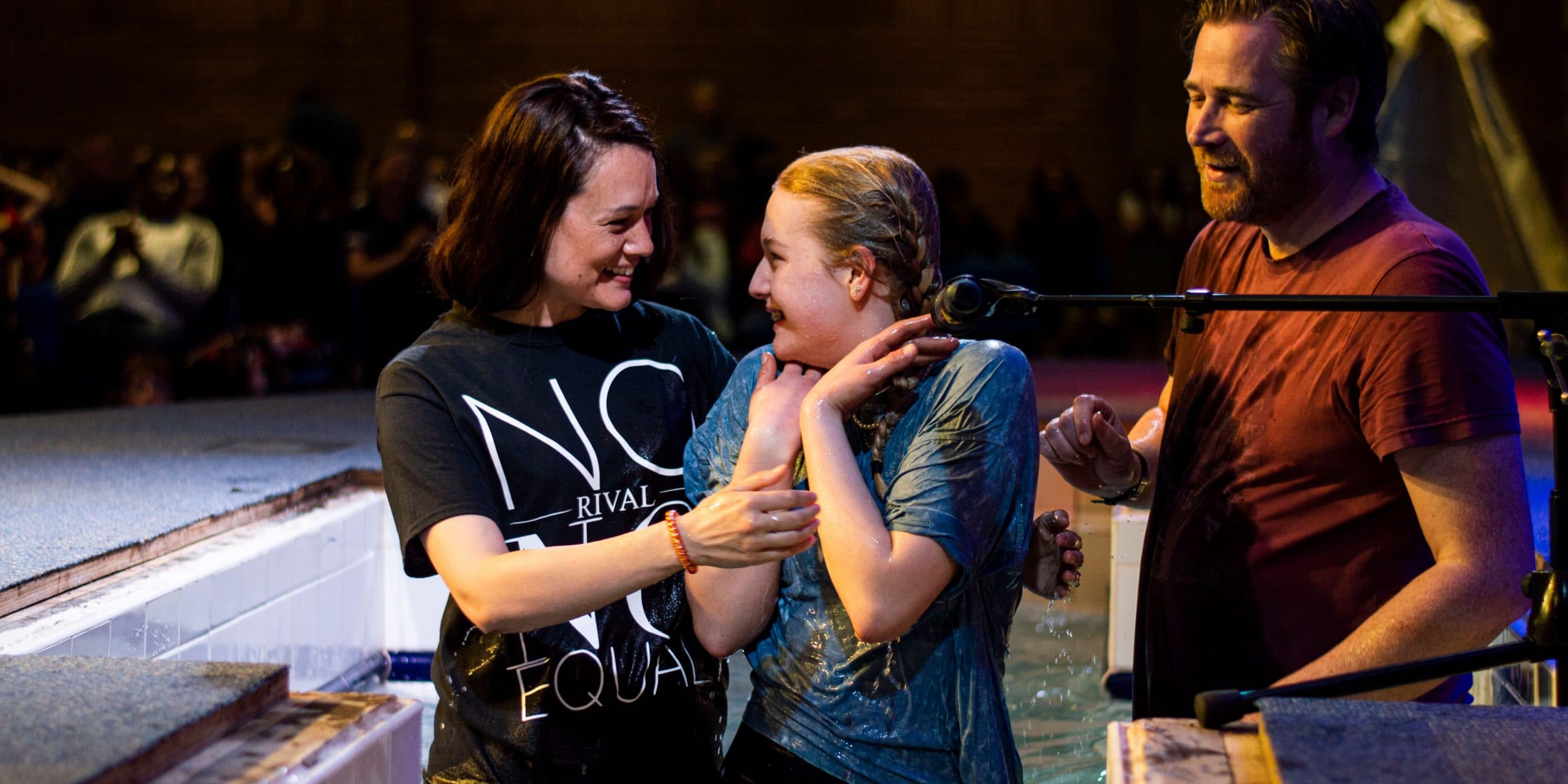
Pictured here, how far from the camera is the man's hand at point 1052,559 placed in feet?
5.67

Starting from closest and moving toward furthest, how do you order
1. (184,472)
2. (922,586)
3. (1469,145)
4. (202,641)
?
(922,586), (202,641), (184,472), (1469,145)

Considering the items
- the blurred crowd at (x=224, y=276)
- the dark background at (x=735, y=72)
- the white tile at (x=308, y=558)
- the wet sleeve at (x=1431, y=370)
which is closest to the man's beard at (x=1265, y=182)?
the wet sleeve at (x=1431, y=370)

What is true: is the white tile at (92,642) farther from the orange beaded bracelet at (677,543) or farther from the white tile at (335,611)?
the orange beaded bracelet at (677,543)

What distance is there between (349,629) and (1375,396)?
2624mm

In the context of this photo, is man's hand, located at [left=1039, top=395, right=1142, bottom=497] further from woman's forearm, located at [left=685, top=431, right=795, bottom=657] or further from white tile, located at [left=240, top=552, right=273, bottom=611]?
white tile, located at [left=240, top=552, right=273, bottom=611]

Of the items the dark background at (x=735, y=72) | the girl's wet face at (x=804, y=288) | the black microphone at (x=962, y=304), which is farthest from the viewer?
the dark background at (x=735, y=72)

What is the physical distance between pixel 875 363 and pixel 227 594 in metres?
1.79

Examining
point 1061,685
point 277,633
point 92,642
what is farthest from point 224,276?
point 1061,685

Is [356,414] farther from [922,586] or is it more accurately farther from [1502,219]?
[1502,219]

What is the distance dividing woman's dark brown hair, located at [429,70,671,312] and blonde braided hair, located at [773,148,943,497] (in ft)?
1.09

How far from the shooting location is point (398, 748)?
1.44m

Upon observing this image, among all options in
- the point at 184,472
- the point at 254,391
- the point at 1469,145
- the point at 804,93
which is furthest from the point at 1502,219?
the point at 804,93

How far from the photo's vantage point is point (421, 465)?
1.65 meters

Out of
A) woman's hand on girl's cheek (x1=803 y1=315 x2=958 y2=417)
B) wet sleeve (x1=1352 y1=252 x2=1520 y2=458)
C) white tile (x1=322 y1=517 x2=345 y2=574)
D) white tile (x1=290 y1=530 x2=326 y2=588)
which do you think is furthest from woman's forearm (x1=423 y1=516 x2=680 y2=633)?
white tile (x1=322 y1=517 x2=345 y2=574)
